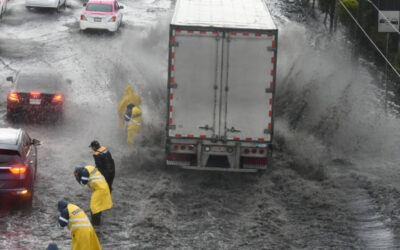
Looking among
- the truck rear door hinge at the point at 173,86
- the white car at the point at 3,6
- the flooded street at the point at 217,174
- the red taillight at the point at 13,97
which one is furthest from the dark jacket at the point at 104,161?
the white car at the point at 3,6

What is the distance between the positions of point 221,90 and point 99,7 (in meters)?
17.9

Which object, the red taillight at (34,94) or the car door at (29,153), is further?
the red taillight at (34,94)

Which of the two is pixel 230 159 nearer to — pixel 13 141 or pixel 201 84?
pixel 201 84

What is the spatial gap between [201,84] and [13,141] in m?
3.93

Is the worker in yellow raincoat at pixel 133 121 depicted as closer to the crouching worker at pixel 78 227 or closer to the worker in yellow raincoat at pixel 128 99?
the worker in yellow raincoat at pixel 128 99

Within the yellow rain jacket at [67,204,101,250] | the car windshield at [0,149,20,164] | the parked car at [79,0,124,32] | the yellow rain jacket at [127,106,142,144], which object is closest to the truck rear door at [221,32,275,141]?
the yellow rain jacket at [127,106,142,144]

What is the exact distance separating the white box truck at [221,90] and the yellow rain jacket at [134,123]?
114 inches

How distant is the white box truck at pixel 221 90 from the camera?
1566cm

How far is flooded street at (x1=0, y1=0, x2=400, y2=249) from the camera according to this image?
13.5 m

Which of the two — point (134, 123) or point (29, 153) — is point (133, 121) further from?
point (29, 153)

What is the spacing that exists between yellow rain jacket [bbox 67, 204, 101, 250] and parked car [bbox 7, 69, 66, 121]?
35.5ft

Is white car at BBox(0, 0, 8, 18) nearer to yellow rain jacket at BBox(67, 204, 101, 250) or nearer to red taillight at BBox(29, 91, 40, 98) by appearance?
red taillight at BBox(29, 91, 40, 98)

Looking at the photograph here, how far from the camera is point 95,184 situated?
12.9 metres

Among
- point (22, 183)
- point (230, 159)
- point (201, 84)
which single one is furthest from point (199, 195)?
point (22, 183)
